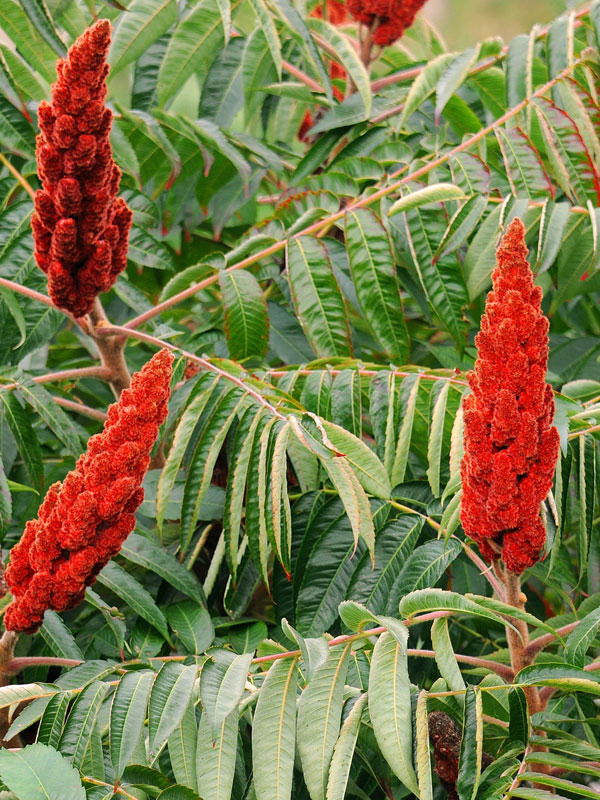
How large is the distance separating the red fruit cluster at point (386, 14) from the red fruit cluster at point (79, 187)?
1162mm

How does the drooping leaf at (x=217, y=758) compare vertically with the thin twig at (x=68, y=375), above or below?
below

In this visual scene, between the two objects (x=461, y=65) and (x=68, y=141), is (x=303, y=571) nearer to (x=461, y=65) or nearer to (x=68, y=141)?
(x=68, y=141)

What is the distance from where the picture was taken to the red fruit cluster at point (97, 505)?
4.52 ft

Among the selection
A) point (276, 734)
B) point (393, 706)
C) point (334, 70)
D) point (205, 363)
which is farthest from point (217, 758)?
point (334, 70)

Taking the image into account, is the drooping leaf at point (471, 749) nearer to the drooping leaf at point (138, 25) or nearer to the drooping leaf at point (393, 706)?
the drooping leaf at point (393, 706)

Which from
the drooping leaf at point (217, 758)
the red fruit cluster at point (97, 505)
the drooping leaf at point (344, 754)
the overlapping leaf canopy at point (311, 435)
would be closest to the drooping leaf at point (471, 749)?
the overlapping leaf canopy at point (311, 435)

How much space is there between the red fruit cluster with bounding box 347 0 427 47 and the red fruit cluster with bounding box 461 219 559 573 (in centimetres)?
147

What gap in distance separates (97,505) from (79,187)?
0.58m

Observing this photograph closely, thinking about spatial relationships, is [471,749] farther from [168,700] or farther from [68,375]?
[68,375]

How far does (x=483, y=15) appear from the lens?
28.0ft

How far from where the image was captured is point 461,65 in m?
2.18

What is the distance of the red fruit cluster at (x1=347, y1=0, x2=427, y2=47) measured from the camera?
8.36 feet

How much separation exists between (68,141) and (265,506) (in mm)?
693

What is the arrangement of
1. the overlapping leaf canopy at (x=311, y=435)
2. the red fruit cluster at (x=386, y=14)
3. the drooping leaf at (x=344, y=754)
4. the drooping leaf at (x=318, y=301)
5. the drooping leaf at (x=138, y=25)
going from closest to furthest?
the drooping leaf at (x=344, y=754) → the overlapping leaf canopy at (x=311, y=435) → the drooping leaf at (x=318, y=301) → the drooping leaf at (x=138, y=25) → the red fruit cluster at (x=386, y=14)
